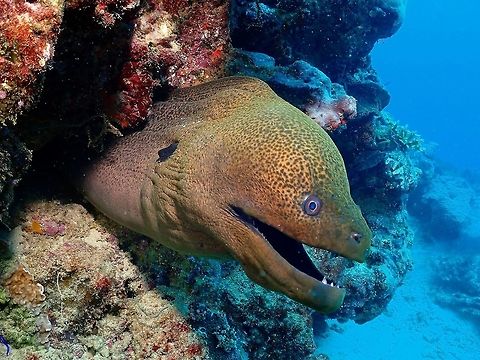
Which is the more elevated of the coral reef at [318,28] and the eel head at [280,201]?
the coral reef at [318,28]

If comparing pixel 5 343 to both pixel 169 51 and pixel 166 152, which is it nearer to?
pixel 166 152

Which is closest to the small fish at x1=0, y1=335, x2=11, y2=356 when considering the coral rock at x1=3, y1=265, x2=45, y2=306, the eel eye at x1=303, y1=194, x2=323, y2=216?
the coral rock at x1=3, y1=265, x2=45, y2=306

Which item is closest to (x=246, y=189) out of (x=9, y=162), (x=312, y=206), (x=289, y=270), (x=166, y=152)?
(x=312, y=206)

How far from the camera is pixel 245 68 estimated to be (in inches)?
168

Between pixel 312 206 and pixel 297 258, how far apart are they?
44cm

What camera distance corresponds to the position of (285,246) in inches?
103

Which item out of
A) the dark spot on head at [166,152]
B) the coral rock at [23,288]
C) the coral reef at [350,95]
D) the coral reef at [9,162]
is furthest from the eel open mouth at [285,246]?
the coral reef at [350,95]

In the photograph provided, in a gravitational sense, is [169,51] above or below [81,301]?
above

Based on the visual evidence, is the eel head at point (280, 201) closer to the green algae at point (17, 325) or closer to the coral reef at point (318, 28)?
the green algae at point (17, 325)

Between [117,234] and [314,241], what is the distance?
1785 mm

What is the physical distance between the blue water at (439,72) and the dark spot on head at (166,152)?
6249 cm

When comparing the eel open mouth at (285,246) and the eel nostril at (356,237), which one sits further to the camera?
the eel open mouth at (285,246)

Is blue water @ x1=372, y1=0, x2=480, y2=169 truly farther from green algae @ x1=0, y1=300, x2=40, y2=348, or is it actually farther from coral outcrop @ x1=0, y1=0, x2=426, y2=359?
green algae @ x1=0, y1=300, x2=40, y2=348

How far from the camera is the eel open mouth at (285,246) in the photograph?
2.48 m
